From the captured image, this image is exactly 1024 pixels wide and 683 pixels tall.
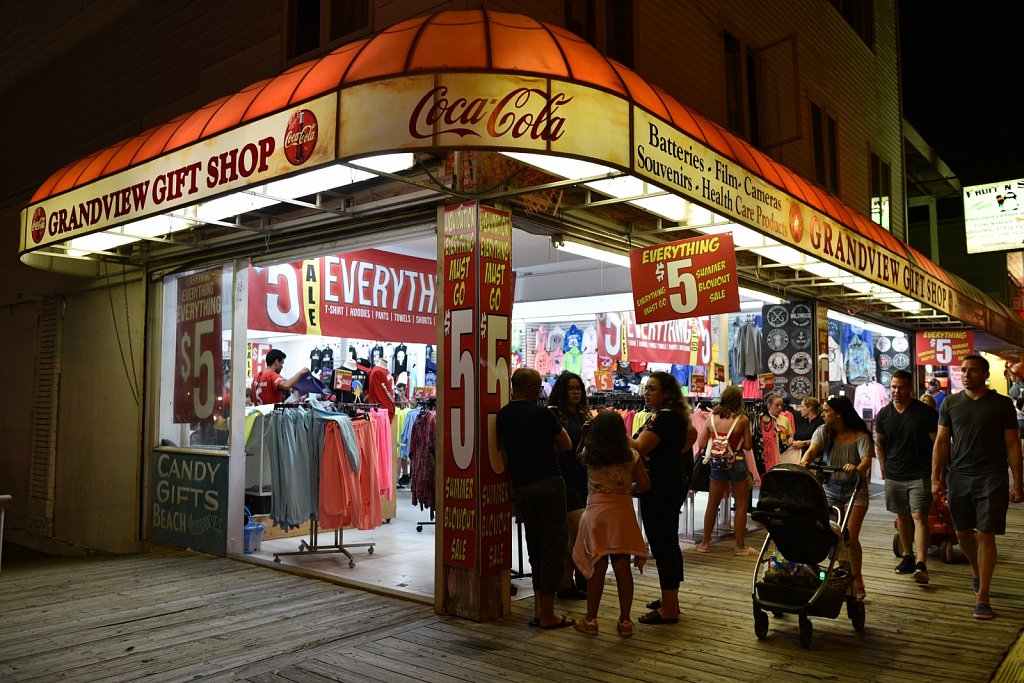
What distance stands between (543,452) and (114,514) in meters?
6.76

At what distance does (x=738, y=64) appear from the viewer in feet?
35.4

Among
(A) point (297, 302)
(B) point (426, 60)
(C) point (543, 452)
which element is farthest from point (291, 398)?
(B) point (426, 60)

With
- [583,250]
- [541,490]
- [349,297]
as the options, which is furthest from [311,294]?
[541,490]

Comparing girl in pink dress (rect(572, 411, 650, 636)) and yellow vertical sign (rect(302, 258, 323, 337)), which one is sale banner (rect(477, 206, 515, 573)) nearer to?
girl in pink dress (rect(572, 411, 650, 636))

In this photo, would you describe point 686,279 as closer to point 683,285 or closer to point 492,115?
point 683,285

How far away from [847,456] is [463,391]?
133 inches

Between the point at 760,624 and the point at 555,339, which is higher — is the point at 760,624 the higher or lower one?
the lower one

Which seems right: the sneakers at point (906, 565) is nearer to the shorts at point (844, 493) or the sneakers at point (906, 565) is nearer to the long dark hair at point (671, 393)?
the shorts at point (844, 493)

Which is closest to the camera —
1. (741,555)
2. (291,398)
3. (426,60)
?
(426,60)

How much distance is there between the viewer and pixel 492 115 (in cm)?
462

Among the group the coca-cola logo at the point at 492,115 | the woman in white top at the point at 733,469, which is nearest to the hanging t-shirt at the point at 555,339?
the woman in white top at the point at 733,469

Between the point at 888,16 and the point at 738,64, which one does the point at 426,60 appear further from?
the point at 888,16

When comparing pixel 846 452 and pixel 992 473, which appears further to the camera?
pixel 846 452

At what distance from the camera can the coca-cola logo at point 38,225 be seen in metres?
7.71
